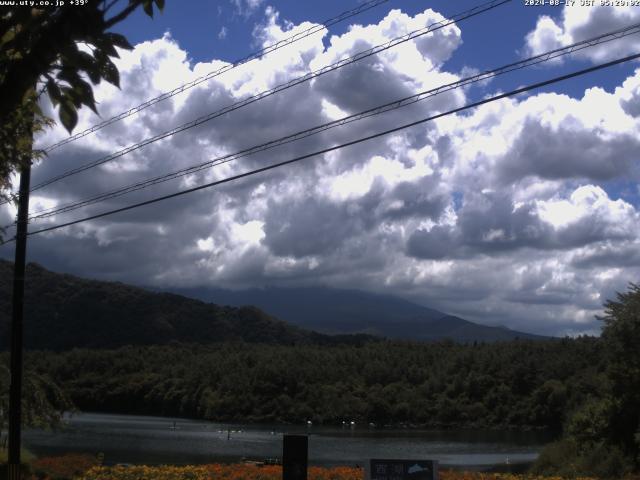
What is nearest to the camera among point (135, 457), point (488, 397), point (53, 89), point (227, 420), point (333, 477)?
point (53, 89)

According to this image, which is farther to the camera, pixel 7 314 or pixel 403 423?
pixel 7 314

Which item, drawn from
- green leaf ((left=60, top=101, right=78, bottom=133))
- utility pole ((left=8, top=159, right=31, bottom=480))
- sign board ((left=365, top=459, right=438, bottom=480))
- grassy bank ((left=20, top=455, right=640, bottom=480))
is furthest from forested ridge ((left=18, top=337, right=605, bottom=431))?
green leaf ((left=60, top=101, right=78, bottom=133))

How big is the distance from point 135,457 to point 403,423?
69.9m

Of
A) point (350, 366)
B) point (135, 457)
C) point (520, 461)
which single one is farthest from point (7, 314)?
point (520, 461)

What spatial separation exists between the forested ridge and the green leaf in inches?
4038

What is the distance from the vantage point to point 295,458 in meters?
12.2

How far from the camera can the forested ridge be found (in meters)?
111

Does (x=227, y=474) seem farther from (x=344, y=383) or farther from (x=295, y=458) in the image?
(x=344, y=383)

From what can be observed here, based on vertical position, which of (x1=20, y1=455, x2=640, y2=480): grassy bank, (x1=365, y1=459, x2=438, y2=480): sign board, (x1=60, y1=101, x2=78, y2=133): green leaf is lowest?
(x1=20, y1=455, x2=640, y2=480): grassy bank

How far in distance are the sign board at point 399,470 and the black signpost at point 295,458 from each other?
93 centimetres

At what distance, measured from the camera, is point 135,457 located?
163 feet

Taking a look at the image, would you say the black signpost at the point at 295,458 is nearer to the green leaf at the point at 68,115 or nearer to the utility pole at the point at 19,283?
the green leaf at the point at 68,115

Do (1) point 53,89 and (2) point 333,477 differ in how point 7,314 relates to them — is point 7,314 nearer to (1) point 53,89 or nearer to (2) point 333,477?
(2) point 333,477

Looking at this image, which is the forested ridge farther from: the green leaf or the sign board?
the green leaf
